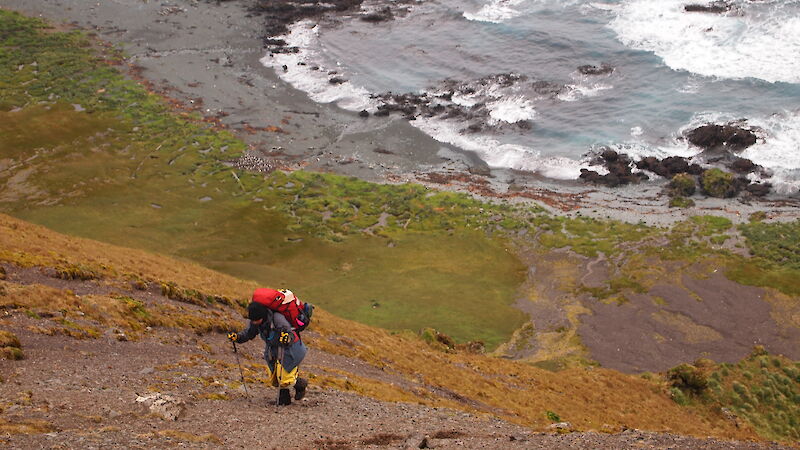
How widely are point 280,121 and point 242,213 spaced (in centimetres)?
1943

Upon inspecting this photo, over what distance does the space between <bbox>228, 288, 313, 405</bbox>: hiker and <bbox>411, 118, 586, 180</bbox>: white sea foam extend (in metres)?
50.3

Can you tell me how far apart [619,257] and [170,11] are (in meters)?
86.1

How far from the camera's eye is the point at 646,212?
181 feet

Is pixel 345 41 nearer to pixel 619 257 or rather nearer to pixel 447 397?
pixel 619 257

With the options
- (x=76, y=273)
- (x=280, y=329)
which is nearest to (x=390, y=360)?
(x=280, y=329)

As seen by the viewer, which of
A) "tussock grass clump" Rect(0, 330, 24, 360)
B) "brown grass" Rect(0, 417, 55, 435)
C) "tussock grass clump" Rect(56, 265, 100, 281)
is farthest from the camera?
"tussock grass clump" Rect(56, 265, 100, 281)

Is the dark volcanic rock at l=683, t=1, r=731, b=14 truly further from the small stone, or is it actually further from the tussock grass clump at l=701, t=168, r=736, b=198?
the small stone

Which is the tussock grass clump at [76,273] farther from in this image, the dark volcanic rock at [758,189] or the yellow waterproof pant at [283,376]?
the dark volcanic rock at [758,189]

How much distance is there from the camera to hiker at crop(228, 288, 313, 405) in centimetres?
1502

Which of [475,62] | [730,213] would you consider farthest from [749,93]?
[475,62]

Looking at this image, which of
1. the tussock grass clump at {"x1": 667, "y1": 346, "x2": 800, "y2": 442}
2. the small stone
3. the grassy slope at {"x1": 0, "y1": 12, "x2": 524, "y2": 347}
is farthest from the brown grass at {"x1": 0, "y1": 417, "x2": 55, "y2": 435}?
the grassy slope at {"x1": 0, "y1": 12, "x2": 524, "y2": 347}

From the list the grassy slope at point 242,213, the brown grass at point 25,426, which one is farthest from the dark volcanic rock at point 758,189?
the brown grass at point 25,426

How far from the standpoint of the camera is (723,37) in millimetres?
82812

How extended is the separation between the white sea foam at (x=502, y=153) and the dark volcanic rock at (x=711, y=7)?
4405 centimetres
